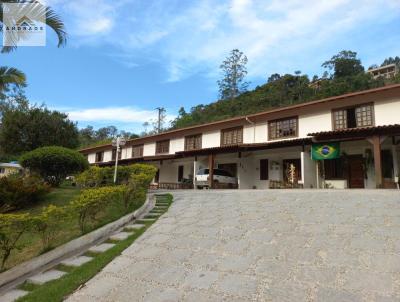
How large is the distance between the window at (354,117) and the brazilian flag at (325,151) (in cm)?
151

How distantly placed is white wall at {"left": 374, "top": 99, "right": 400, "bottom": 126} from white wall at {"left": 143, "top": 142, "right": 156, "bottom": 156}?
64.7ft

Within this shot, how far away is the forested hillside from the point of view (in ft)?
151

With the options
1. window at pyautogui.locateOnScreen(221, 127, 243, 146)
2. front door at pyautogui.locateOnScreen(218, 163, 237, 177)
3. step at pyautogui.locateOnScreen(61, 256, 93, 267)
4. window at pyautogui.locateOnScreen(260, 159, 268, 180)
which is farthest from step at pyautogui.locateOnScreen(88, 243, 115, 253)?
front door at pyautogui.locateOnScreen(218, 163, 237, 177)

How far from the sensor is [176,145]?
95.0 feet

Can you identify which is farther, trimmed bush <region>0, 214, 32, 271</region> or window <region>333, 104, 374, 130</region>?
window <region>333, 104, 374, 130</region>

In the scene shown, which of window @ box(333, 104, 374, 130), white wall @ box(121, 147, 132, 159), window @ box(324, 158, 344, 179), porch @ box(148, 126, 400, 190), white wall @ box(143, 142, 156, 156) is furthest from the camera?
white wall @ box(121, 147, 132, 159)

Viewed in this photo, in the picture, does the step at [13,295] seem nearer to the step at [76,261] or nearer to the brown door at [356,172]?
the step at [76,261]

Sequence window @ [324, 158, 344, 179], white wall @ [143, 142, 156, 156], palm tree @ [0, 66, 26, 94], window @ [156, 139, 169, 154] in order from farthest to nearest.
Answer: white wall @ [143, 142, 156, 156], window @ [156, 139, 169, 154], window @ [324, 158, 344, 179], palm tree @ [0, 66, 26, 94]

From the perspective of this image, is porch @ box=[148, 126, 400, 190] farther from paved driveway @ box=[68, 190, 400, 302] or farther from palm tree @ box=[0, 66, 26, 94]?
palm tree @ box=[0, 66, 26, 94]

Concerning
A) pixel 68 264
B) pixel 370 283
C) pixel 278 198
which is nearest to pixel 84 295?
pixel 68 264

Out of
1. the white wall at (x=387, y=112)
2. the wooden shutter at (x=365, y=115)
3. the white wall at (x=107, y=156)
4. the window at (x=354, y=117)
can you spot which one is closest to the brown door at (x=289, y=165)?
the window at (x=354, y=117)

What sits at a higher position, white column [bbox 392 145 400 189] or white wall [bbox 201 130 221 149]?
white wall [bbox 201 130 221 149]

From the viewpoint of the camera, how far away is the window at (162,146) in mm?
30281

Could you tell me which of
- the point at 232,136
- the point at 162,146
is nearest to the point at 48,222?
the point at 232,136
